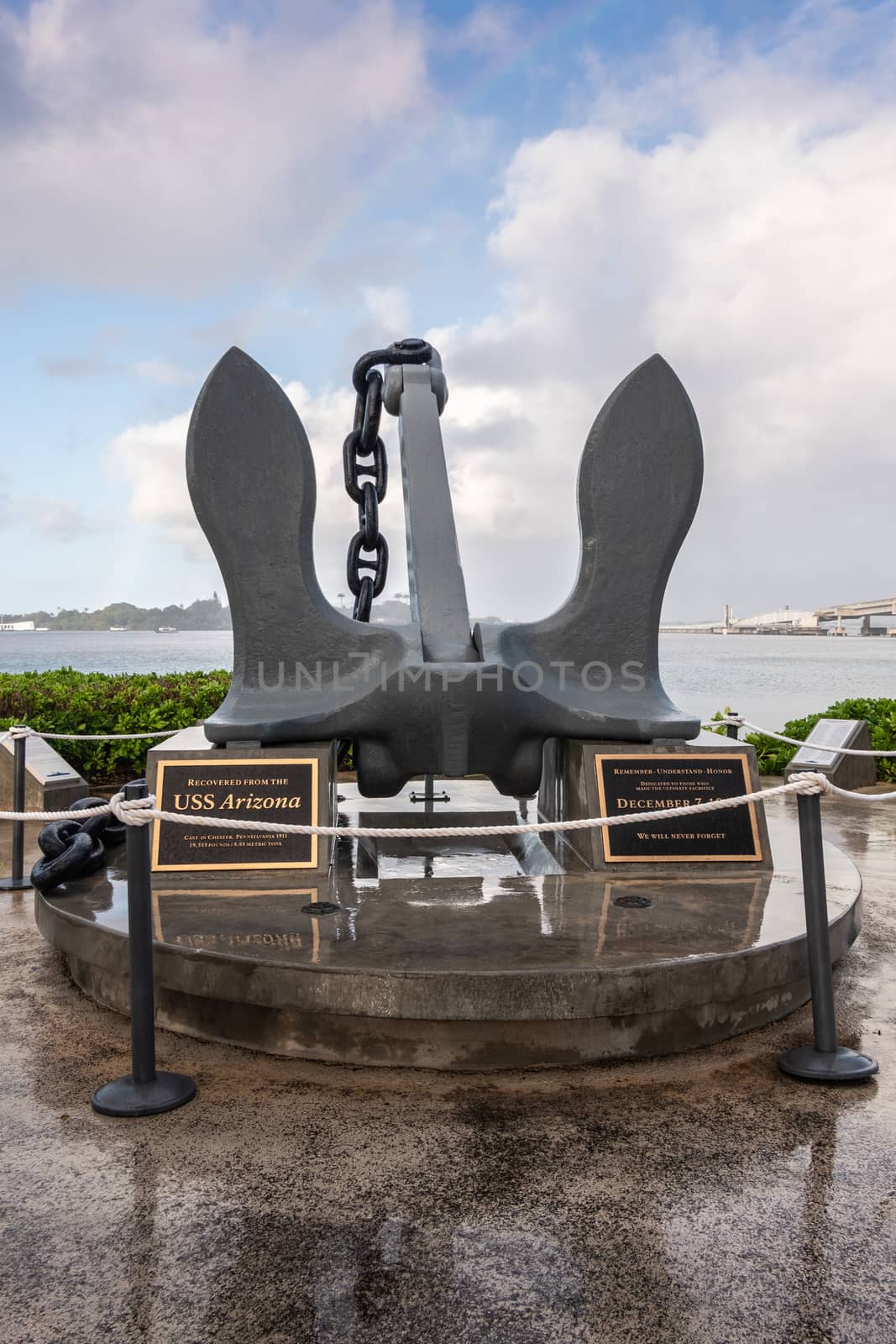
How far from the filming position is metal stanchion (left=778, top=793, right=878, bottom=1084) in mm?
2361

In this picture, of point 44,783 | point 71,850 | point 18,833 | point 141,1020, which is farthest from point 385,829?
point 44,783

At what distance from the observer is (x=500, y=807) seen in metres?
5.09

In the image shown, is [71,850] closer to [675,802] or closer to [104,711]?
[675,802]

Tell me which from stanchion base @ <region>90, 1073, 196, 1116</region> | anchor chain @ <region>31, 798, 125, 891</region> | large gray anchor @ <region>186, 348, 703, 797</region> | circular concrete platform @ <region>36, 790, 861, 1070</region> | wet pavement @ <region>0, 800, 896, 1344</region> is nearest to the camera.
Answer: wet pavement @ <region>0, 800, 896, 1344</region>

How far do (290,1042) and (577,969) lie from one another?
759 millimetres

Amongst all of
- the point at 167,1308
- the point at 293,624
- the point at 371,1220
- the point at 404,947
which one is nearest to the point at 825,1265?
the point at 371,1220

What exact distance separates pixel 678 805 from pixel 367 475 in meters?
2.13

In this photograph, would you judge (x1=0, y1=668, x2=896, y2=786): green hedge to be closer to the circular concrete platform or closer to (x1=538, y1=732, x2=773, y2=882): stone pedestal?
the circular concrete platform

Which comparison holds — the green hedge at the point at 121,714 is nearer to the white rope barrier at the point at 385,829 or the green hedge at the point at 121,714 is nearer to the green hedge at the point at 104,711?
the green hedge at the point at 104,711

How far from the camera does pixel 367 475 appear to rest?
4672 mm

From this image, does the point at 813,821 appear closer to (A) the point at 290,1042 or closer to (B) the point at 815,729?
(A) the point at 290,1042

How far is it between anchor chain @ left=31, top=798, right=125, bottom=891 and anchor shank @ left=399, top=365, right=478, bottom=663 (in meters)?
1.39

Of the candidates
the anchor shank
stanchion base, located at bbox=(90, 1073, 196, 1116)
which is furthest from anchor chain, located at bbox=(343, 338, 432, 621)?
stanchion base, located at bbox=(90, 1073, 196, 1116)

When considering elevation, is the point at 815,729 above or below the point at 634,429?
below
